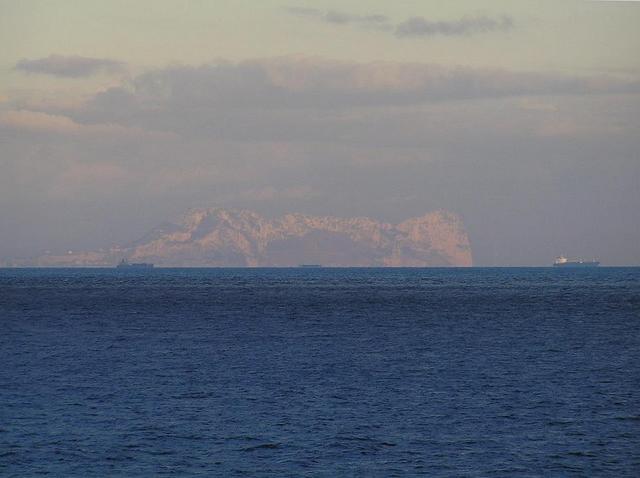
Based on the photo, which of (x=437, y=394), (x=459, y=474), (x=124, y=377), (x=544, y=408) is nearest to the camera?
(x=459, y=474)

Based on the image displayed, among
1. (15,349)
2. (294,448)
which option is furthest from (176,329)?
(294,448)

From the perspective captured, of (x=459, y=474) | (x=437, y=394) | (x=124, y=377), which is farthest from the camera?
(x=124, y=377)

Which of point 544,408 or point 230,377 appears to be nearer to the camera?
point 544,408

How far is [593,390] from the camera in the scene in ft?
198

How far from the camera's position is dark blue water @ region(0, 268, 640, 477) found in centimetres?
4166

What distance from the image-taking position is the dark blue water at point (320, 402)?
137 ft

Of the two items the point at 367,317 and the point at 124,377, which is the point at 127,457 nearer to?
the point at 124,377

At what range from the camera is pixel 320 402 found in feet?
181

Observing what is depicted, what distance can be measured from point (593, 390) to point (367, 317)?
76.0m

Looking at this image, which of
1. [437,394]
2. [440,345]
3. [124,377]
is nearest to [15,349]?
[124,377]

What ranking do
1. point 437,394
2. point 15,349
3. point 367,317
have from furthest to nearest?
point 367,317 < point 15,349 < point 437,394

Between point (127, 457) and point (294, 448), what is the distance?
23.8 ft

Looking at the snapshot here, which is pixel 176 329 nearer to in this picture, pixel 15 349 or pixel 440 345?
pixel 15 349

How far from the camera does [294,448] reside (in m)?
43.8
